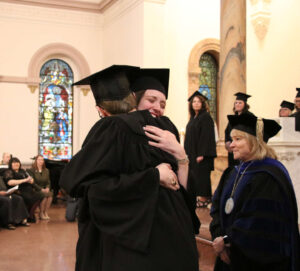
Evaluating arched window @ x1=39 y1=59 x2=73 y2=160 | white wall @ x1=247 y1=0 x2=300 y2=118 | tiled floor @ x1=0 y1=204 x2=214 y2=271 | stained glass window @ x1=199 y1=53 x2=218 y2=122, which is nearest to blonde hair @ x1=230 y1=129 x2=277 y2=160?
tiled floor @ x1=0 y1=204 x2=214 y2=271

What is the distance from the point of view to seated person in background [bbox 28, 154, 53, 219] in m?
10.5

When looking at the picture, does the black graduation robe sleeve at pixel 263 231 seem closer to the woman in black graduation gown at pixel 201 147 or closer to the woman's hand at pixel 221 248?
the woman's hand at pixel 221 248

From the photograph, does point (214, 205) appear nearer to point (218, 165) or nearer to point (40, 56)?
point (218, 165)

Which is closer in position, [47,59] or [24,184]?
[24,184]

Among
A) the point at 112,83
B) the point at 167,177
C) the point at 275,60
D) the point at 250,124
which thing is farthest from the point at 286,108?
the point at 167,177

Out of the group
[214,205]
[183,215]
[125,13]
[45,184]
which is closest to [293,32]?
[125,13]

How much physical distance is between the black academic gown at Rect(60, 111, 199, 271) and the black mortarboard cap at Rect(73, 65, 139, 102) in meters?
0.19

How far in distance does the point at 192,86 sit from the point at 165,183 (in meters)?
12.8

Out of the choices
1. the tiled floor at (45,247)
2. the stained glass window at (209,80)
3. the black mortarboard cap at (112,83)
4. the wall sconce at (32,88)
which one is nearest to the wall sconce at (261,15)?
the stained glass window at (209,80)

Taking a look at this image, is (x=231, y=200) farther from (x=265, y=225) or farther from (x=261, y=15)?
(x=261, y=15)

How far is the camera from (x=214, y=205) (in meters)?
4.06

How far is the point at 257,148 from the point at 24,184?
7.38 metres

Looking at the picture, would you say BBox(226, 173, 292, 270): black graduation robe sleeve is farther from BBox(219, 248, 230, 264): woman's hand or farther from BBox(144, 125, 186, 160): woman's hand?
BBox(144, 125, 186, 160): woman's hand

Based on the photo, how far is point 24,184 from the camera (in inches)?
402
